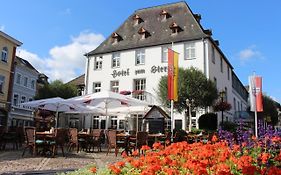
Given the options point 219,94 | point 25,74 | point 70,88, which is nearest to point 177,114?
point 219,94

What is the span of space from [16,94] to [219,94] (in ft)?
73.8

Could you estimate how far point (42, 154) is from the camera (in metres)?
10.9

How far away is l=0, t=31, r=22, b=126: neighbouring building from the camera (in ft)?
91.2

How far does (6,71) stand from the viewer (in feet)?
93.7

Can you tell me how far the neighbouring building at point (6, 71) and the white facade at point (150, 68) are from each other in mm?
7805

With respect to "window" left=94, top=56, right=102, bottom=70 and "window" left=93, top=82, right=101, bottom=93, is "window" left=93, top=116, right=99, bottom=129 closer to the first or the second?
"window" left=93, top=82, right=101, bottom=93

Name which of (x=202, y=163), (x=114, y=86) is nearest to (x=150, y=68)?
(x=114, y=86)

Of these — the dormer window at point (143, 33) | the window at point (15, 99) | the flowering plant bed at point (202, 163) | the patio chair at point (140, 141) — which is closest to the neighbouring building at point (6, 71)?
→ the window at point (15, 99)

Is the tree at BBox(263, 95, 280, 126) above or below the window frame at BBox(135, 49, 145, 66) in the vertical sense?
below

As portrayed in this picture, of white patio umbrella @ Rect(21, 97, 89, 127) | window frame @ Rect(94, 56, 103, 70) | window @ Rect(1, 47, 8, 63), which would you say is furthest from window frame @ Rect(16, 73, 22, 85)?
white patio umbrella @ Rect(21, 97, 89, 127)

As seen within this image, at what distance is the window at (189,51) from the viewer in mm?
27131

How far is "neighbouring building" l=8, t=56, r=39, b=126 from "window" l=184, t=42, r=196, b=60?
18538 mm

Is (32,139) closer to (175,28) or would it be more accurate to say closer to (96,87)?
(96,87)

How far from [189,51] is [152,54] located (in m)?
3.77
